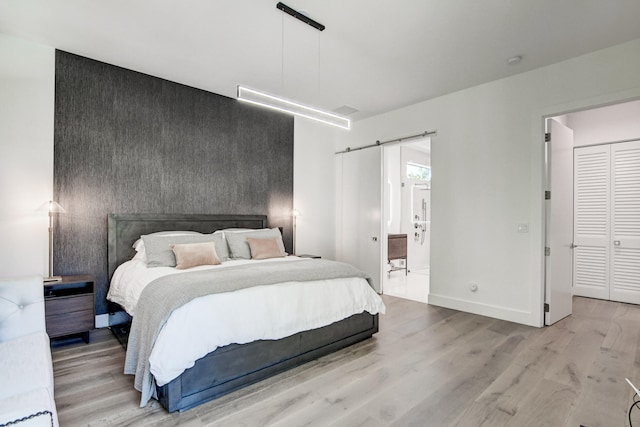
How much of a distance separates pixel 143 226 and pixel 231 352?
2.32 meters

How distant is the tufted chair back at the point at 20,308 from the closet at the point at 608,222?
669 centimetres

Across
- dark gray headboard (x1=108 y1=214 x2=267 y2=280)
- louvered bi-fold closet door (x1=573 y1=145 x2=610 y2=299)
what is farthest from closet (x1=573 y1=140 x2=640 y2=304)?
dark gray headboard (x1=108 y1=214 x2=267 y2=280)

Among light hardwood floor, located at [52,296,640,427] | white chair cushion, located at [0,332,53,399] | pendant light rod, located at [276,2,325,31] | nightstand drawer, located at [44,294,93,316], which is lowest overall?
light hardwood floor, located at [52,296,640,427]

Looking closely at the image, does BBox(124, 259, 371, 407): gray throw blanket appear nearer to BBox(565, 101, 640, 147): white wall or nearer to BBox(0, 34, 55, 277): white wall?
BBox(0, 34, 55, 277): white wall

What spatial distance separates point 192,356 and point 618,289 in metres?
5.83

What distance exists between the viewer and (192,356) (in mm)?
2010

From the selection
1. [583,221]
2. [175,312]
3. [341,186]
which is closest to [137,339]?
[175,312]

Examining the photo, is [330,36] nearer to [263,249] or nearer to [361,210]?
[263,249]

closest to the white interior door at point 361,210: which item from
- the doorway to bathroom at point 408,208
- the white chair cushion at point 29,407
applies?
the doorway to bathroom at point 408,208

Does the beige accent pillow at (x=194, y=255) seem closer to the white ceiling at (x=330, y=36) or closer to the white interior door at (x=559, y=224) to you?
the white ceiling at (x=330, y=36)

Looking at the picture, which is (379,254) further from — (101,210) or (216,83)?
(101,210)

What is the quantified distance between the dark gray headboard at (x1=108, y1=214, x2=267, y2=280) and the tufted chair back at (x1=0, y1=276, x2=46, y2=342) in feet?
4.19

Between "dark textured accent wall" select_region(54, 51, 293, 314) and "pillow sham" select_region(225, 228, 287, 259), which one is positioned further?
"pillow sham" select_region(225, 228, 287, 259)

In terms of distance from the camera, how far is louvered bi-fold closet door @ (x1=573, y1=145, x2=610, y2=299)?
4758 millimetres
